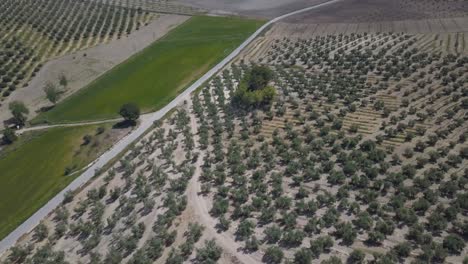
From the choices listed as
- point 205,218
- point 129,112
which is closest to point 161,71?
point 129,112

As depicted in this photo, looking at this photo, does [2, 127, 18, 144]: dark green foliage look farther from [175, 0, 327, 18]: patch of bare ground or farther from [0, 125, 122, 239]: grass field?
[175, 0, 327, 18]: patch of bare ground

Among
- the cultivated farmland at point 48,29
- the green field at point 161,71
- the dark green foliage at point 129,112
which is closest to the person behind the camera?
the dark green foliage at point 129,112

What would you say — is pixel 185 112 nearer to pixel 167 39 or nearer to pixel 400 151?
pixel 400 151

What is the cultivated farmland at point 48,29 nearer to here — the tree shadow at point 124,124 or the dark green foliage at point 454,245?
the tree shadow at point 124,124

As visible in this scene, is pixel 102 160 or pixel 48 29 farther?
pixel 48 29

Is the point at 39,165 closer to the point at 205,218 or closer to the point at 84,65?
the point at 205,218

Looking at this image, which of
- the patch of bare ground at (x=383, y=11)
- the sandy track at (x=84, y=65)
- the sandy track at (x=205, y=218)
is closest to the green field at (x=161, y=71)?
the sandy track at (x=84, y=65)
